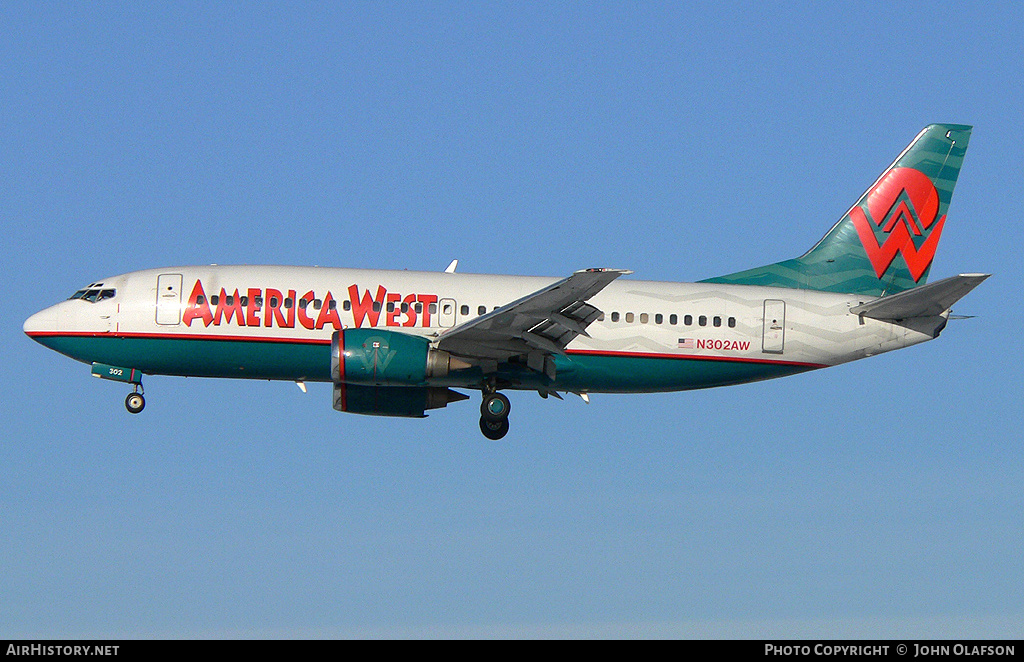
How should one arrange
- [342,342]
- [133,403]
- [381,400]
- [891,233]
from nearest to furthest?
1. [342,342]
2. [133,403]
3. [381,400]
4. [891,233]

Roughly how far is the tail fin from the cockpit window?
1681cm

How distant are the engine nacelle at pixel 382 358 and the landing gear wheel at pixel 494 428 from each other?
2252mm

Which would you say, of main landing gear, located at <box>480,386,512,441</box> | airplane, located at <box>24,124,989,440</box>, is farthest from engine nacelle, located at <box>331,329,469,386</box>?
main landing gear, located at <box>480,386,512,441</box>

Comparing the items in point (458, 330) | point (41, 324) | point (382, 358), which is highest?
point (41, 324)

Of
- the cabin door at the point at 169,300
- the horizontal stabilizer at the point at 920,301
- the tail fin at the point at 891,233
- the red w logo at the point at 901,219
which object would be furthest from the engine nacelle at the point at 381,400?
the red w logo at the point at 901,219

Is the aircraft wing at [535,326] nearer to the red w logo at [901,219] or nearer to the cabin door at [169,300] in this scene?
the cabin door at [169,300]

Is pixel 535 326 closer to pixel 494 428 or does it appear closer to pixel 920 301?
pixel 494 428

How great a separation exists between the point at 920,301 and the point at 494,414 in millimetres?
11843

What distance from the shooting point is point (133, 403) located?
119 feet

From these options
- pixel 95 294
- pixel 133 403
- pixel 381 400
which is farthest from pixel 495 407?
pixel 95 294

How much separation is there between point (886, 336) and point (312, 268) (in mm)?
16075

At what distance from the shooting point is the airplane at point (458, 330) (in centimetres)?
3466

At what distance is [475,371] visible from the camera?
35688 mm
